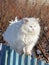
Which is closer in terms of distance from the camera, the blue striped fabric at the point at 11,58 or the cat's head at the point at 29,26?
the blue striped fabric at the point at 11,58

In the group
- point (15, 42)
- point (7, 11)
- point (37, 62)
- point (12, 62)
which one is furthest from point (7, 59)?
point (7, 11)

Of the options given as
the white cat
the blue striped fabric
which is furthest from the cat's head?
the blue striped fabric

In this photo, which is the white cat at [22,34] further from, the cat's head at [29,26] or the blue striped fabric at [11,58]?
the blue striped fabric at [11,58]

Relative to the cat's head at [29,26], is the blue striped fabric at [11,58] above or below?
below

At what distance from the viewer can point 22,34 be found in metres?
5.43

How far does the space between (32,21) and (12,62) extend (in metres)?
1.24

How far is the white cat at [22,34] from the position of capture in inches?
210

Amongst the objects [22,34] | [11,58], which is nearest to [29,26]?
[22,34]

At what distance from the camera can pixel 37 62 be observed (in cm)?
447

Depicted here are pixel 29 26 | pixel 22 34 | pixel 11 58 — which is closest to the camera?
pixel 11 58

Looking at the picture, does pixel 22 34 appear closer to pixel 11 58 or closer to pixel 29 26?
pixel 29 26

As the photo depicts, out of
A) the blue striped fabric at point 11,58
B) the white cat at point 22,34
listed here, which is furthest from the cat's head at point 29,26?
the blue striped fabric at point 11,58

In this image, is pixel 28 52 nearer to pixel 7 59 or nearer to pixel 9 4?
pixel 7 59

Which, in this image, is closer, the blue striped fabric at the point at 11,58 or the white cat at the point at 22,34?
the blue striped fabric at the point at 11,58
